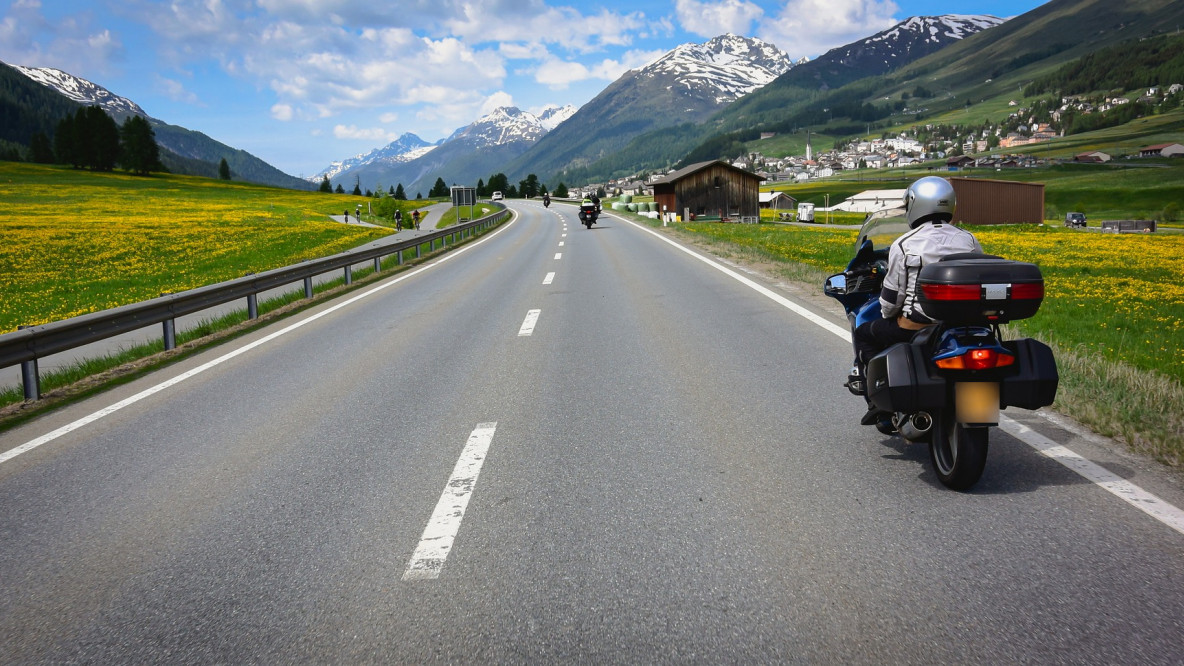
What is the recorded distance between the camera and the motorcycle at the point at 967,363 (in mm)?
3848

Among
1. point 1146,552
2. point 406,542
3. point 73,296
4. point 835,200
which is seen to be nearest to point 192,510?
point 406,542

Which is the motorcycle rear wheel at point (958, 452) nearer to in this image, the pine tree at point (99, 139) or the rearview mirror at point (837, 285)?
the rearview mirror at point (837, 285)

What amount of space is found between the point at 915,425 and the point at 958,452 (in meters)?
0.48

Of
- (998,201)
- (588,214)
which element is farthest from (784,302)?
(998,201)

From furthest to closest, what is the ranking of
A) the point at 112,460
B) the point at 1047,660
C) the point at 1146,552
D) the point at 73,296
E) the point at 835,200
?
the point at 835,200 → the point at 73,296 → the point at 112,460 → the point at 1146,552 → the point at 1047,660

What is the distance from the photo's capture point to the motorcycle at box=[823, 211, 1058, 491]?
3848mm

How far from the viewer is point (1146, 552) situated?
130 inches

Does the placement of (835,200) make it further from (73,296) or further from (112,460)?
(112,460)

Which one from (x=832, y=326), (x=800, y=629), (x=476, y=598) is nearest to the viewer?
(x=800, y=629)

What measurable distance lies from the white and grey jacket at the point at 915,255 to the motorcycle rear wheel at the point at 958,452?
0.62 metres

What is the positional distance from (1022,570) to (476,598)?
234 cm

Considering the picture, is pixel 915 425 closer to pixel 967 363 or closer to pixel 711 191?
pixel 967 363

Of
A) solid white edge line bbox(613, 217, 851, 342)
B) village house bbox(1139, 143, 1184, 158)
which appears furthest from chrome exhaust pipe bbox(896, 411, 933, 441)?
village house bbox(1139, 143, 1184, 158)

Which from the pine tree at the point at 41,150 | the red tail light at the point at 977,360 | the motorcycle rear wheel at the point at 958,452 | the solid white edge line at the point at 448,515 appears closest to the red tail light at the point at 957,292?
the red tail light at the point at 977,360
